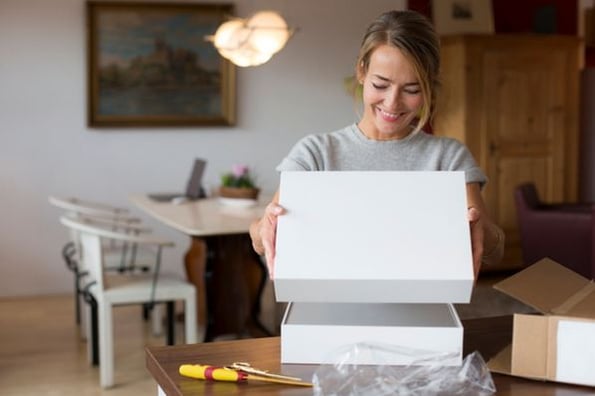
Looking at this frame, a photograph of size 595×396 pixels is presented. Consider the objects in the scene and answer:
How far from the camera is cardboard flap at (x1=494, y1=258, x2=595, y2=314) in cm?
161

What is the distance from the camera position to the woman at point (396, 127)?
1864 mm

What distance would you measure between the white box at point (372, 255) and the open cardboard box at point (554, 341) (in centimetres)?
11

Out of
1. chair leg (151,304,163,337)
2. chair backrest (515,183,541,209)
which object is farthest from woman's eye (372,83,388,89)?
chair backrest (515,183,541,209)

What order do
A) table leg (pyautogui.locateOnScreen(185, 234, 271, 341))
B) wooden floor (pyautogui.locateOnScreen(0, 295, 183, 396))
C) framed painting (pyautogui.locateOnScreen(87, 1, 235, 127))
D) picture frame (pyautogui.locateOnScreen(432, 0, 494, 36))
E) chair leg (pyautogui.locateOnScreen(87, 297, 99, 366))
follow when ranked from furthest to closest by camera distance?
picture frame (pyautogui.locateOnScreen(432, 0, 494, 36)) → framed painting (pyautogui.locateOnScreen(87, 1, 235, 127)) → table leg (pyautogui.locateOnScreen(185, 234, 271, 341)) → chair leg (pyautogui.locateOnScreen(87, 297, 99, 366)) → wooden floor (pyautogui.locateOnScreen(0, 295, 183, 396))

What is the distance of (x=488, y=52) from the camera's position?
6.81 metres

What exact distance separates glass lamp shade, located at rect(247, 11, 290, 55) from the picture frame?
2.04m

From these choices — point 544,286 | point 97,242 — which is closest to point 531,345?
point 544,286

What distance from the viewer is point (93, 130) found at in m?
6.99

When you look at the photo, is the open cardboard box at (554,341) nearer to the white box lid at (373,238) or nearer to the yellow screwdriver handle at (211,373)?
the white box lid at (373,238)

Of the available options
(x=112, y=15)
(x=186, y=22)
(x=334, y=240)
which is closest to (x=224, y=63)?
(x=186, y=22)

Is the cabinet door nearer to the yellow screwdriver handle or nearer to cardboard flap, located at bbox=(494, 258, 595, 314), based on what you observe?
cardboard flap, located at bbox=(494, 258, 595, 314)

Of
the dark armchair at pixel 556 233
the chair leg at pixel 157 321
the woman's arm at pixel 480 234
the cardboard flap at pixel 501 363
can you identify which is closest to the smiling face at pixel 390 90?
the woman's arm at pixel 480 234

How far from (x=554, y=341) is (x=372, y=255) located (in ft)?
1.12

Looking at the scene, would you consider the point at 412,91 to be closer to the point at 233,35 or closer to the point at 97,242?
the point at 97,242
